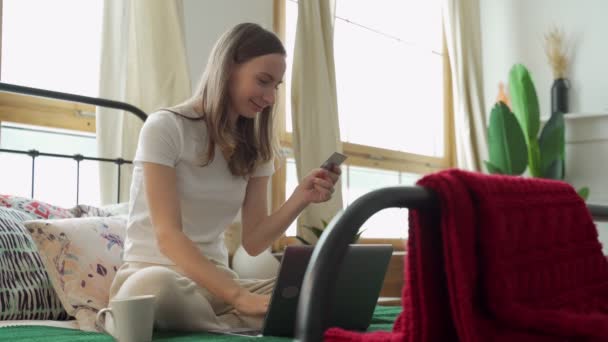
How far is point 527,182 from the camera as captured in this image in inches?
32.0

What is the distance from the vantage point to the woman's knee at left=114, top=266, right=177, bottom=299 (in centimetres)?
161

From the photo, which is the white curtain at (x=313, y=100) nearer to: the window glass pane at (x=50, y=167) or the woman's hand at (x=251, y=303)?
the window glass pane at (x=50, y=167)

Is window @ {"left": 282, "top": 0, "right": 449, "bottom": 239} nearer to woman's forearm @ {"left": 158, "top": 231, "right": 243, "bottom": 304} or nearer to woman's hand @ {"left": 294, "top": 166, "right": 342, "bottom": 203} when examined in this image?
woman's hand @ {"left": 294, "top": 166, "right": 342, "bottom": 203}

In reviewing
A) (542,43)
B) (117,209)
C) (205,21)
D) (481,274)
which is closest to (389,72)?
(542,43)

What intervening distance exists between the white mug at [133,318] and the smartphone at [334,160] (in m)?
0.53

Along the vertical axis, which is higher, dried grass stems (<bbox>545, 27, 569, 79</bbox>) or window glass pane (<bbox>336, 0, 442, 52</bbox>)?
window glass pane (<bbox>336, 0, 442, 52</bbox>)

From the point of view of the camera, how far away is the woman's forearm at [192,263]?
1642mm

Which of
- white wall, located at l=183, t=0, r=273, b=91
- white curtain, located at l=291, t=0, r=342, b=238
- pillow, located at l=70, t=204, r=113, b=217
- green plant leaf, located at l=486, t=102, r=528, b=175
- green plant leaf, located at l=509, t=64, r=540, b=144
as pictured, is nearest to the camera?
pillow, located at l=70, t=204, r=113, b=217

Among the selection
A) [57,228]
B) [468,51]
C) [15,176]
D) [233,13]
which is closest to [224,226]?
[57,228]

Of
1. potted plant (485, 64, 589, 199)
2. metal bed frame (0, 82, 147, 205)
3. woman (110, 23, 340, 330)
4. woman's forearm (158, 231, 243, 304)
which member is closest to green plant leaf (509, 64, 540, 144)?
potted plant (485, 64, 589, 199)

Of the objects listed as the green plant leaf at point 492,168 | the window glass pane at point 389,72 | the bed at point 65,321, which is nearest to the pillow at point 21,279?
the bed at point 65,321

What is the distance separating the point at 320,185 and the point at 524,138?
309 centimetres

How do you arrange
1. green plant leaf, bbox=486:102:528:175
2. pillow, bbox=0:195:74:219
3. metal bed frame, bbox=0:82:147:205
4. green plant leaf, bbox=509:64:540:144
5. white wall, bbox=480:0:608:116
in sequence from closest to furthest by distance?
pillow, bbox=0:195:74:219 < metal bed frame, bbox=0:82:147:205 < green plant leaf, bbox=486:102:528:175 < green plant leaf, bbox=509:64:540:144 < white wall, bbox=480:0:608:116

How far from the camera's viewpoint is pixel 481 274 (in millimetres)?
680
